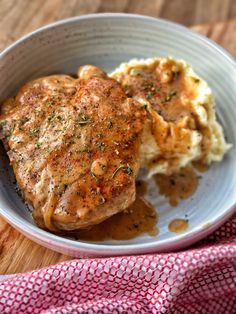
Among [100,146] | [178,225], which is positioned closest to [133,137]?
[100,146]

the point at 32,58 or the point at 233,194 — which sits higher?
the point at 32,58

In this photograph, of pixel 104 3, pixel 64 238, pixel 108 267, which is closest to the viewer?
pixel 108 267

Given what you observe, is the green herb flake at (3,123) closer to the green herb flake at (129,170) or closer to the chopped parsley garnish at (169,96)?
the green herb flake at (129,170)

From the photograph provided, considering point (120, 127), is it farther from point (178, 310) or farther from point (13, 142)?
point (178, 310)

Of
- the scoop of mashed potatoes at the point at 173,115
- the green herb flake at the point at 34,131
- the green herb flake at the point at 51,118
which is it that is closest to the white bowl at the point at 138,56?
the scoop of mashed potatoes at the point at 173,115

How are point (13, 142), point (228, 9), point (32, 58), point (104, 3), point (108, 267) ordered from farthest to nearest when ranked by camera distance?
point (228, 9), point (104, 3), point (32, 58), point (13, 142), point (108, 267)

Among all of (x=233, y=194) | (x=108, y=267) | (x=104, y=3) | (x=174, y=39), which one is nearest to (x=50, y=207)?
(x=108, y=267)
